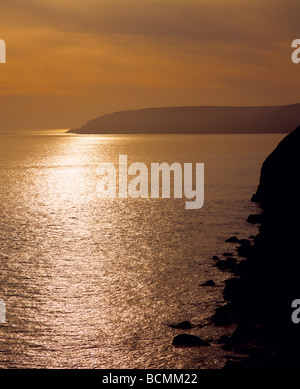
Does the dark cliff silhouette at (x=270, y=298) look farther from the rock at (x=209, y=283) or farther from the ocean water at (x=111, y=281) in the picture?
the rock at (x=209, y=283)

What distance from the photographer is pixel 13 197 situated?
A: 213 ft

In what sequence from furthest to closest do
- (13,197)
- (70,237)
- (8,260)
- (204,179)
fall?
1. (204,179)
2. (13,197)
3. (70,237)
4. (8,260)

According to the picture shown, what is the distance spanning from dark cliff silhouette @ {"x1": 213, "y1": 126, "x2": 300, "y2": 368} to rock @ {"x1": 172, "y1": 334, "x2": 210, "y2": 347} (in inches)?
35.7

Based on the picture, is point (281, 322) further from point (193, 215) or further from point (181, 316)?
point (193, 215)

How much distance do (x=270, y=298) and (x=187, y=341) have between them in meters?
4.27

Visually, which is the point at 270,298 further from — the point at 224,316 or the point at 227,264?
the point at 227,264

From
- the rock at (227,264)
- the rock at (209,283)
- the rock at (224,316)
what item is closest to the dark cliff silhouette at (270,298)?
the rock at (224,316)

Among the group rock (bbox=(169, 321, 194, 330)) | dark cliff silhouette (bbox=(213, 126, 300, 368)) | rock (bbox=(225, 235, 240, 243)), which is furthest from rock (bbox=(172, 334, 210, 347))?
rock (bbox=(225, 235, 240, 243))

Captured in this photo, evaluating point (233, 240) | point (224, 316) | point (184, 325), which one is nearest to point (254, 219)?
point (233, 240)

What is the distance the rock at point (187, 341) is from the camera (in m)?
19.2

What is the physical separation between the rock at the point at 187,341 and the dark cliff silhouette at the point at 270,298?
2.97 feet

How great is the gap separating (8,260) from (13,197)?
3432 centimetres

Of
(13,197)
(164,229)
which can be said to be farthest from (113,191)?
(164,229)
